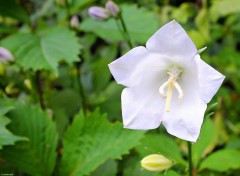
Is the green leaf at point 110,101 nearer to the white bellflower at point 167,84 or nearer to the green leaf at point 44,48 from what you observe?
the green leaf at point 44,48

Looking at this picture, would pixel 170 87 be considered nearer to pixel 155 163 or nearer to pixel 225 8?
pixel 155 163

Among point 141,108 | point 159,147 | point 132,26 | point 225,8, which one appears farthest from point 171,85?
point 225,8

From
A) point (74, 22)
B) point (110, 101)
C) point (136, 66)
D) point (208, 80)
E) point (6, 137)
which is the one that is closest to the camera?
point (208, 80)

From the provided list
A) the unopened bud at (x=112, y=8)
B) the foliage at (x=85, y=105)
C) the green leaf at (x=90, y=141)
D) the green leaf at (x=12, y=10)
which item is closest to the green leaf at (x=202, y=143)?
the foliage at (x=85, y=105)

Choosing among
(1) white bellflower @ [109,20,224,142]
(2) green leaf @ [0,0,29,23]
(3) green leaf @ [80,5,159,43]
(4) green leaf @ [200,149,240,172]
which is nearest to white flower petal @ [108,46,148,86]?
(1) white bellflower @ [109,20,224,142]

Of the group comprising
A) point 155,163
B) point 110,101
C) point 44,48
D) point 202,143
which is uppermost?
point 44,48

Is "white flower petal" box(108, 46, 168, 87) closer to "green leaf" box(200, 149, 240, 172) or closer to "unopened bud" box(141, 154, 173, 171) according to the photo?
"unopened bud" box(141, 154, 173, 171)

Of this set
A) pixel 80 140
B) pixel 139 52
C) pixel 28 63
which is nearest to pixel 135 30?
pixel 28 63

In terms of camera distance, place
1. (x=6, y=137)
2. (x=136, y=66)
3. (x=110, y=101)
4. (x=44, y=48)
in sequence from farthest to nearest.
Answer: (x=110, y=101) → (x=44, y=48) → (x=6, y=137) → (x=136, y=66)

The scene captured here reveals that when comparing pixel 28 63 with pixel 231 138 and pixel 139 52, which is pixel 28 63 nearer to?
pixel 139 52
